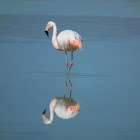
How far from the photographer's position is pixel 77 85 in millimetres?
8812

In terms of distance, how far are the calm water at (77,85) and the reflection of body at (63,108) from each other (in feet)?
0.23

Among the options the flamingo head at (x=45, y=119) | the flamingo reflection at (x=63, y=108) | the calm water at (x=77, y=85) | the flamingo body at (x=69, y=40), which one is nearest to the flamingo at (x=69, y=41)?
the flamingo body at (x=69, y=40)

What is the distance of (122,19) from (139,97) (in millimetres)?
9919

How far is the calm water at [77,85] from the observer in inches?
260

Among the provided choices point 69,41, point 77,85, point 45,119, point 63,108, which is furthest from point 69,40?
point 45,119

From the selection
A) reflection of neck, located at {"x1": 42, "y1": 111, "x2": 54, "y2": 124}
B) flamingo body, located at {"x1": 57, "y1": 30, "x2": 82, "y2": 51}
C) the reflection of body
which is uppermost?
flamingo body, located at {"x1": 57, "y1": 30, "x2": 82, "y2": 51}

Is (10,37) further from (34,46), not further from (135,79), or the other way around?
(135,79)

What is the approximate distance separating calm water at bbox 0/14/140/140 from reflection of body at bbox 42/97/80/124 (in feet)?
0.23

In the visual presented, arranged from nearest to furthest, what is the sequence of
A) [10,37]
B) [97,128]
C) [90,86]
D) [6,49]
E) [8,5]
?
[97,128]
[90,86]
[6,49]
[10,37]
[8,5]

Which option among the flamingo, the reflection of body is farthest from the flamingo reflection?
the flamingo

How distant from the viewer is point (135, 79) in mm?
9266

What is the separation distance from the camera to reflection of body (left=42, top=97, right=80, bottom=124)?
23.1 ft

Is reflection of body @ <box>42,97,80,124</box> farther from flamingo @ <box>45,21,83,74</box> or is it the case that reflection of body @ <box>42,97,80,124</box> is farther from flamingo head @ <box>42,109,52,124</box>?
flamingo @ <box>45,21,83,74</box>

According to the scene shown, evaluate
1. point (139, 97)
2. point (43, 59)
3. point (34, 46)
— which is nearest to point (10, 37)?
point (34, 46)
